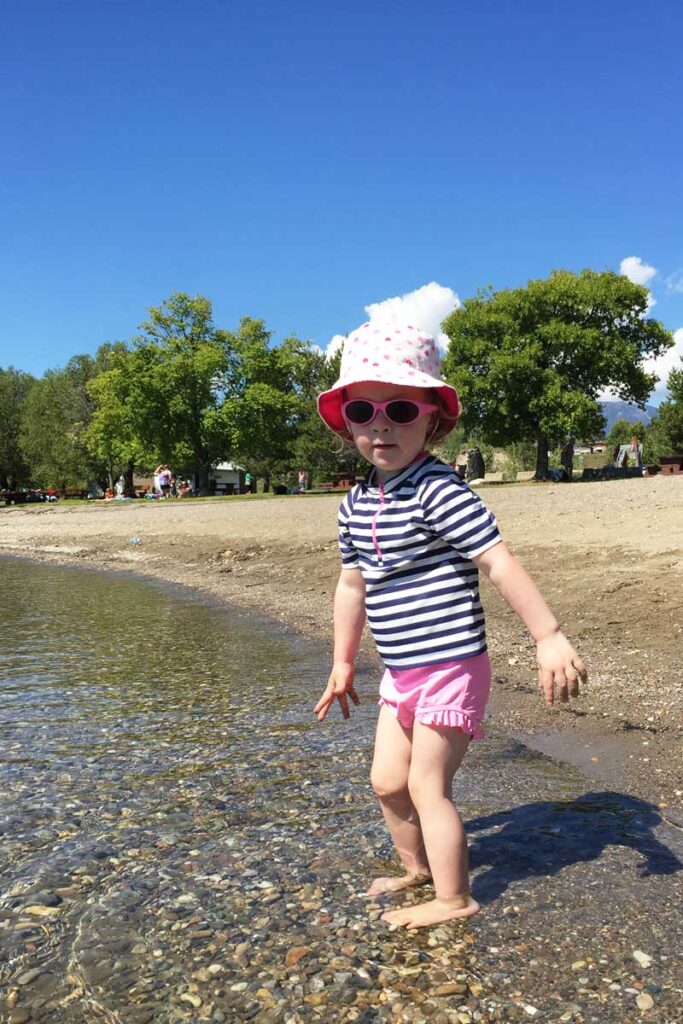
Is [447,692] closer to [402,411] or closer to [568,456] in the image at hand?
[402,411]

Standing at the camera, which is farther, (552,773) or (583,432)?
(583,432)

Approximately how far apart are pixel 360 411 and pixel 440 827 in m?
1.52

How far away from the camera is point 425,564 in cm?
296

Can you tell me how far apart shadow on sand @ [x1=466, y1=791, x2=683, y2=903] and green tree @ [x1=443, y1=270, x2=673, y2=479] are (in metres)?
43.8

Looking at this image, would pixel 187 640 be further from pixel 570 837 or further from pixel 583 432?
pixel 583 432

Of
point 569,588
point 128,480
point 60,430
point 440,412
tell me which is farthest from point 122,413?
point 440,412

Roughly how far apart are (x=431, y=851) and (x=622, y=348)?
159 feet

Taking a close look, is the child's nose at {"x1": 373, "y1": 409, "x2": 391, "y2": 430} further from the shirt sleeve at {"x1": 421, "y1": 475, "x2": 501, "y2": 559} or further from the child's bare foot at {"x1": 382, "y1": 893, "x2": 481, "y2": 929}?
the child's bare foot at {"x1": 382, "y1": 893, "x2": 481, "y2": 929}

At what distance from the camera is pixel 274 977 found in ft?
8.52

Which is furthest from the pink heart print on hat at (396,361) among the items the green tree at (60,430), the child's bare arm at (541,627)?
the green tree at (60,430)

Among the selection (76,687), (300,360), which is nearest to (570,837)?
(76,687)

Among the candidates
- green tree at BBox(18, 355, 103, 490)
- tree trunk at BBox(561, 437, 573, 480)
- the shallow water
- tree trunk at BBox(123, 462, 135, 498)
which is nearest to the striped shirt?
the shallow water

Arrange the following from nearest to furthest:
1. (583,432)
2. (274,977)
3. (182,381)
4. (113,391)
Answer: (274,977) → (583,432) → (182,381) → (113,391)

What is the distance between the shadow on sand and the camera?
3.22 meters
